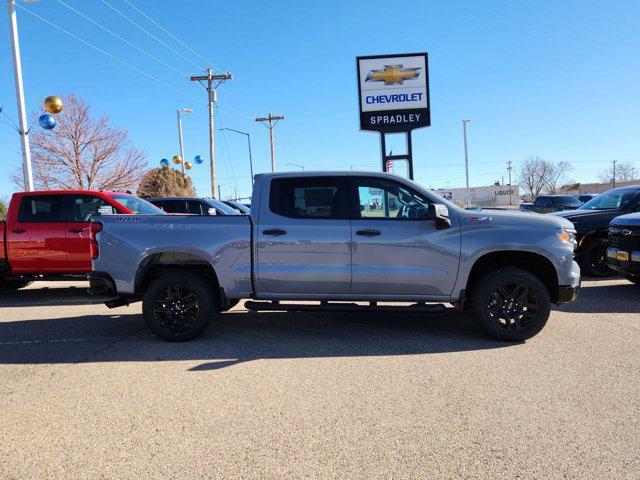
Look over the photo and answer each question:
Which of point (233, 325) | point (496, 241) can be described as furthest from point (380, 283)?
point (233, 325)

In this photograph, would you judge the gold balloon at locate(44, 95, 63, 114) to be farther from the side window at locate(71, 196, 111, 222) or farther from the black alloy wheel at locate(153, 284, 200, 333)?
the black alloy wheel at locate(153, 284, 200, 333)

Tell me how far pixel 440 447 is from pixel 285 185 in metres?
3.36

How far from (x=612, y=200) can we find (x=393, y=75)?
20.5 feet

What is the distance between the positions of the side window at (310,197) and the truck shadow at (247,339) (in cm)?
148

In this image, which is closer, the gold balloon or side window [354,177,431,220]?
side window [354,177,431,220]

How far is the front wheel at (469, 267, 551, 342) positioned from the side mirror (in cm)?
76

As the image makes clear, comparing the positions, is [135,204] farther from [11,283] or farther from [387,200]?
[387,200]

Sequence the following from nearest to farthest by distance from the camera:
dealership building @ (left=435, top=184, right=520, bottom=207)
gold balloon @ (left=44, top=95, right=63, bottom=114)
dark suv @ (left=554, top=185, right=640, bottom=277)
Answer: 1. dark suv @ (left=554, top=185, right=640, bottom=277)
2. gold balloon @ (left=44, top=95, right=63, bottom=114)
3. dealership building @ (left=435, top=184, right=520, bottom=207)

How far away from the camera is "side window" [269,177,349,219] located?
533cm

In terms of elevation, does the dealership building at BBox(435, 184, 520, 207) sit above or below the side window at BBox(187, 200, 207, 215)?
above

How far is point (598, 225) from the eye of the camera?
8.95m

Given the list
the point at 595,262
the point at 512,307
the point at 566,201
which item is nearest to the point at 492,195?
the point at 566,201

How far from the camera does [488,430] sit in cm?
319

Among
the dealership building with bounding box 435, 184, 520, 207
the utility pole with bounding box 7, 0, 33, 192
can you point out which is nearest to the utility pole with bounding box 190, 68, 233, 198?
the utility pole with bounding box 7, 0, 33, 192
